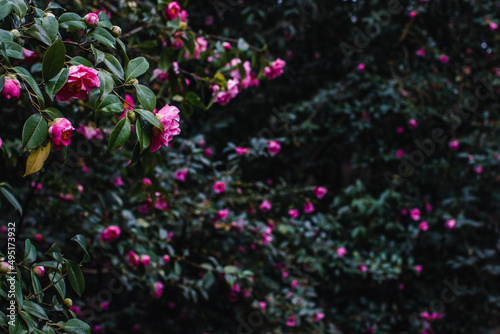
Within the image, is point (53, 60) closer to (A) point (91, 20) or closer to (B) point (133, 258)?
(A) point (91, 20)

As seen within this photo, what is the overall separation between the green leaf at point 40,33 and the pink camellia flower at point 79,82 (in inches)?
2.8

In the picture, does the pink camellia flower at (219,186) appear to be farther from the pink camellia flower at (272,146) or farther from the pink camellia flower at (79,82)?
the pink camellia flower at (79,82)

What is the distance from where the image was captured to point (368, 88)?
3.08 meters

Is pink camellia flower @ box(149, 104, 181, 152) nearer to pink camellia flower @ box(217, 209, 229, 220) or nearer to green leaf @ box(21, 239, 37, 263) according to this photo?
→ green leaf @ box(21, 239, 37, 263)

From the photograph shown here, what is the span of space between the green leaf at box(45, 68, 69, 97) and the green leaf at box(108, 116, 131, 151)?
96 millimetres

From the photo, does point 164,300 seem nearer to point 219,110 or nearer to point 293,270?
point 293,270

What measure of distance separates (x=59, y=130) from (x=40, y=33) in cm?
16

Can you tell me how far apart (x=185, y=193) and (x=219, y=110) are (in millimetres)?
1480

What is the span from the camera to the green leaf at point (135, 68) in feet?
2.10

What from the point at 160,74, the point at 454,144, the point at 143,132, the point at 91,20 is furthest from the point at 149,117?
the point at 454,144

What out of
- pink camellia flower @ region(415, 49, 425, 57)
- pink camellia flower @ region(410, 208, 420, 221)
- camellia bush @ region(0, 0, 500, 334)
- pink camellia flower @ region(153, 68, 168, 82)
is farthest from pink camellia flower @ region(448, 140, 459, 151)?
pink camellia flower @ region(153, 68, 168, 82)

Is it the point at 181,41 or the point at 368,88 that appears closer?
the point at 181,41

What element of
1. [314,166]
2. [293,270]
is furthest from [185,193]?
[314,166]

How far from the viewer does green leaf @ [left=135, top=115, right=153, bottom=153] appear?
575mm
